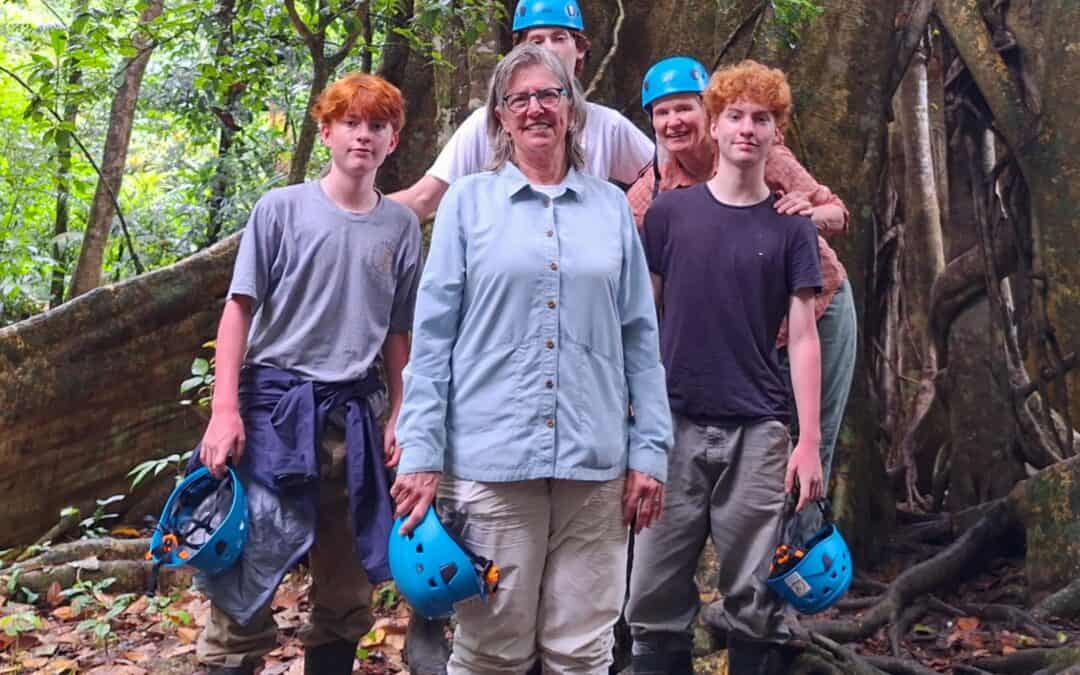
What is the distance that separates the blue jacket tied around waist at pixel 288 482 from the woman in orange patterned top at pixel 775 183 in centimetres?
98

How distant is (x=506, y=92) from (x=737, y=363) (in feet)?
3.10

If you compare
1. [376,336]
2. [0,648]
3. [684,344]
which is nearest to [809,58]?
[684,344]

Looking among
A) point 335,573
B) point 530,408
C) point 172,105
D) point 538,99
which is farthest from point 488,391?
point 172,105

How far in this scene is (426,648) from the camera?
3367 millimetres

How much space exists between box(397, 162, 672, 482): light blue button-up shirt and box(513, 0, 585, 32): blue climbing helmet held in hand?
1.12 meters

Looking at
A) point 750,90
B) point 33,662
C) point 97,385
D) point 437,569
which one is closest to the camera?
point 437,569

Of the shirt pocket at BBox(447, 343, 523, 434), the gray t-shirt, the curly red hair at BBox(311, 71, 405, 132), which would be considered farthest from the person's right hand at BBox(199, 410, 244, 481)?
the curly red hair at BBox(311, 71, 405, 132)

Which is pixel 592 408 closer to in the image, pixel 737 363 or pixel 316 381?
pixel 737 363

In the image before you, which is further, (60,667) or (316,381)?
(60,667)

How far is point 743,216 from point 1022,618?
8.07 feet

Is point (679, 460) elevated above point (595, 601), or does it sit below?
above

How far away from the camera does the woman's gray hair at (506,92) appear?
2.50 meters

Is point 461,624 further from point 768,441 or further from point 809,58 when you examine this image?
point 809,58

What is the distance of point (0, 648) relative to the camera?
4.30 meters
